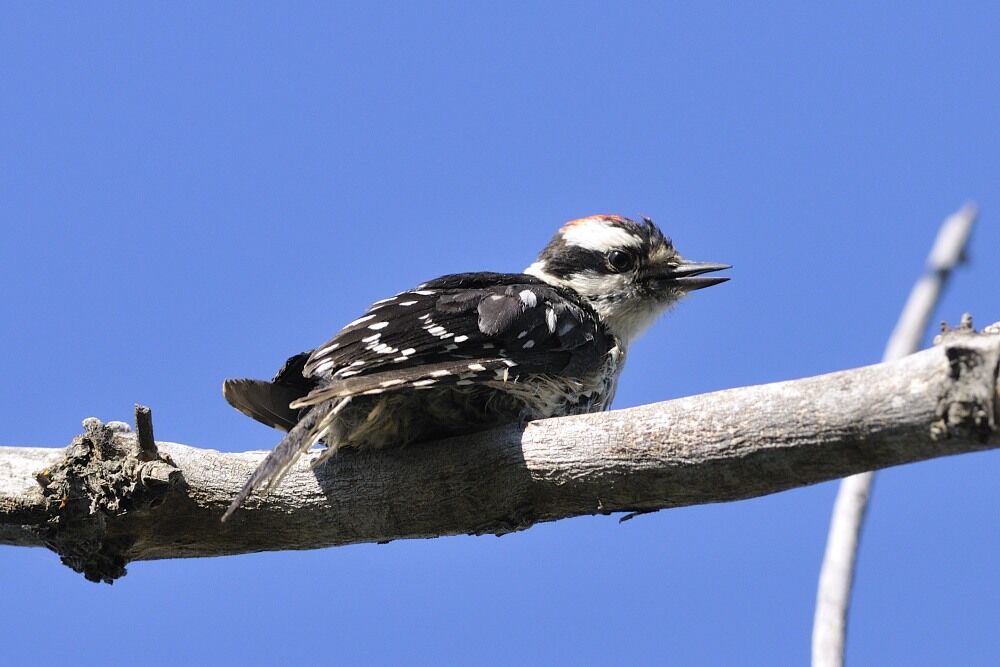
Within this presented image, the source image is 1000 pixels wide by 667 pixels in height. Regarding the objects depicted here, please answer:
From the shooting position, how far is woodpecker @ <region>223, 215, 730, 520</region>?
3623 millimetres

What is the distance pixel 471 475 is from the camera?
364cm

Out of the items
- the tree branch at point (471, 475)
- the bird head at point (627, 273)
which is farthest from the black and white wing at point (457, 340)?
the bird head at point (627, 273)

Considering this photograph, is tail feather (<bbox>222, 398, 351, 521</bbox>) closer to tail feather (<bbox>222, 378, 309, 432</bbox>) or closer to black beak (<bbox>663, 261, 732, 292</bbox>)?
tail feather (<bbox>222, 378, 309, 432</bbox>)

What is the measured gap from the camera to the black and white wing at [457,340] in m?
3.72

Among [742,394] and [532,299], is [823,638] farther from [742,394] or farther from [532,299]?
[532,299]

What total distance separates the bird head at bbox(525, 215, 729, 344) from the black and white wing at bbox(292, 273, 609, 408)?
0.61 meters

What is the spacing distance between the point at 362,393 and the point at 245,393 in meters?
0.98

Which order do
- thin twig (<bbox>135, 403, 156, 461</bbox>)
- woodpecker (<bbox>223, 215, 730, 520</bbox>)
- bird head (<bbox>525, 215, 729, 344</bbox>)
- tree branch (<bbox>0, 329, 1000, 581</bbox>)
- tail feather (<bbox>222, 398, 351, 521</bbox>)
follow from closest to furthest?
tree branch (<bbox>0, 329, 1000, 581</bbox>)
tail feather (<bbox>222, 398, 351, 521</bbox>)
thin twig (<bbox>135, 403, 156, 461</bbox>)
woodpecker (<bbox>223, 215, 730, 520</bbox>)
bird head (<bbox>525, 215, 729, 344</bbox>)

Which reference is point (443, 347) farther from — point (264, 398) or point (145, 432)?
point (145, 432)

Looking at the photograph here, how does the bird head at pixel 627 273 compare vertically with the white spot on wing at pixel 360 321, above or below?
above

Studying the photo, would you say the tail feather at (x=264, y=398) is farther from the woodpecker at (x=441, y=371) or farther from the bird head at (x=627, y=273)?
the bird head at (x=627, y=273)

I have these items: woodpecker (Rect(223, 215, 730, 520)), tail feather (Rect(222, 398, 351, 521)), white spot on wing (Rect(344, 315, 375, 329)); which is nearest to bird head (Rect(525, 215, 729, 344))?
woodpecker (Rect(223, 215, 730, 520))

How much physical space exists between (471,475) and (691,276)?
85.8 inches

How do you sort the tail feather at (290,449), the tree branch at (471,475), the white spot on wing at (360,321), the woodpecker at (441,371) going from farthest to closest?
the white spot on wing at (360,321) < the woodpecker at (441,371) < the tail feather at (290,449) < the tree branch at (471,475)
